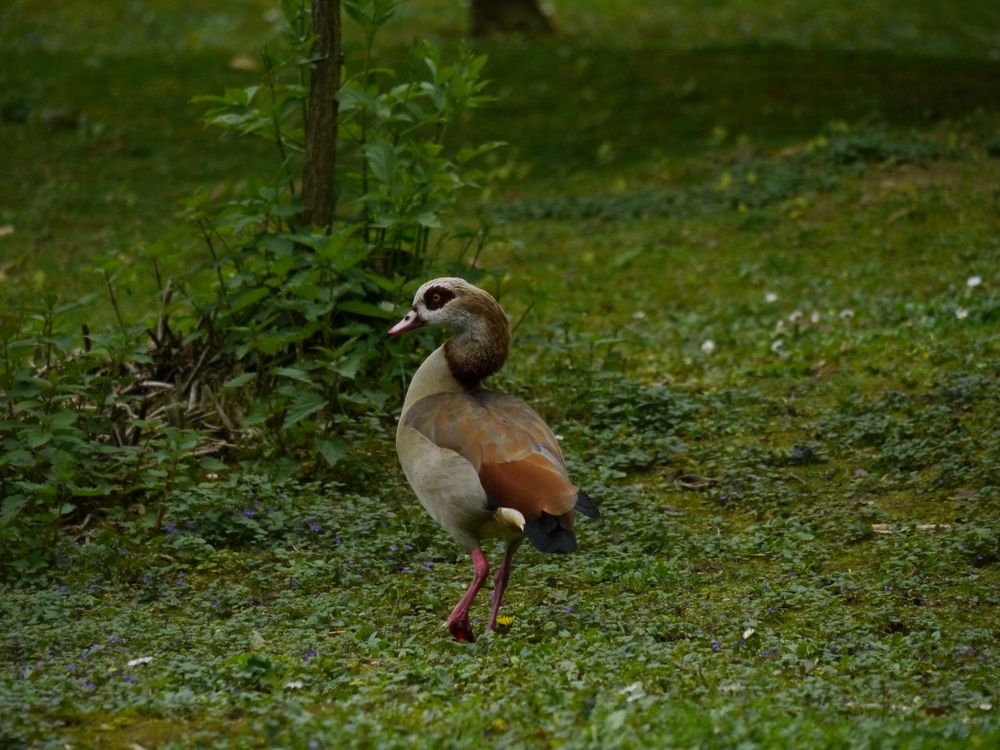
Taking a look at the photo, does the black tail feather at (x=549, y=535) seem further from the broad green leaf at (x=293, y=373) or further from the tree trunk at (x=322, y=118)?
the tree trunk at (x=322, y=118)

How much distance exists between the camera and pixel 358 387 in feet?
27.9

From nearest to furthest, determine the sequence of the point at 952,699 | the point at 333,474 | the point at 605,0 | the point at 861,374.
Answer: the point at 952,699
the point at 333,474
the point at 861,374
the point at 605,0

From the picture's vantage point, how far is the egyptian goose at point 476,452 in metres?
5.77

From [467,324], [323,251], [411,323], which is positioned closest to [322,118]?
[323,251]

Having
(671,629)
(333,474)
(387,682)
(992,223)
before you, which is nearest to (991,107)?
(992,223)

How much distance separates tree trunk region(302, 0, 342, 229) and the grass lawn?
1.17 metres

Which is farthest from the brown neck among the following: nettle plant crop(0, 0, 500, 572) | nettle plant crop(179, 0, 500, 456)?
nettle plant crop(179, 0, 500, 456)

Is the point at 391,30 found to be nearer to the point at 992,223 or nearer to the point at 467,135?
the point at 467,135

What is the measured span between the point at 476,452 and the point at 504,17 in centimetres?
1830

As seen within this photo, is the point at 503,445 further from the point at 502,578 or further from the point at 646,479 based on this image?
the point at 646,479

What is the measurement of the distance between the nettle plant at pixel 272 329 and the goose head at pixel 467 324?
3.87 ft

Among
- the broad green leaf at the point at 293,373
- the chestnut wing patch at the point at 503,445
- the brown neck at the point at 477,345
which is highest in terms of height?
the brown neck at the point at 477,345

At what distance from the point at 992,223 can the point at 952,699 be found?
28.6 feet

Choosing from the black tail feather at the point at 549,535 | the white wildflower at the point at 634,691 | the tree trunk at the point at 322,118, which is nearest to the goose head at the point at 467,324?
the black tail feather at the point at 549,535
